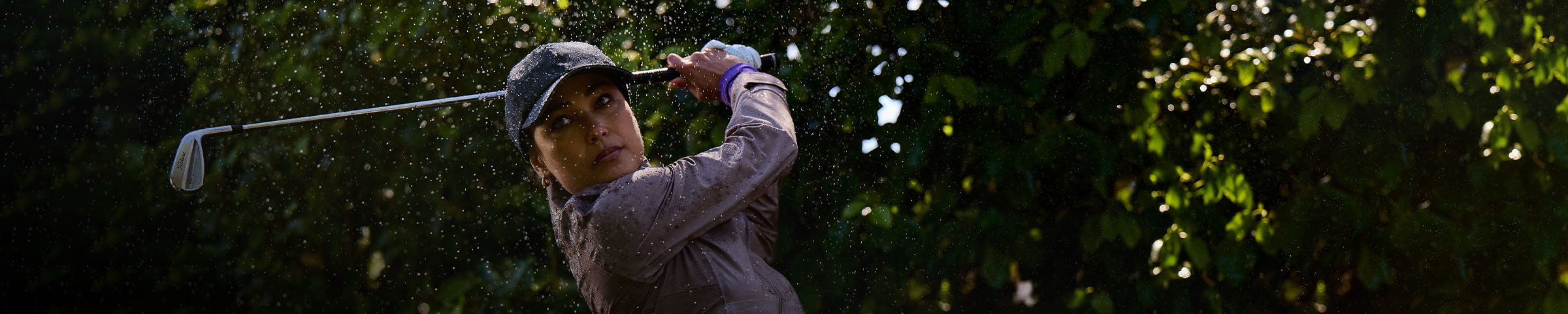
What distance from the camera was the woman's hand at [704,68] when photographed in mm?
2096

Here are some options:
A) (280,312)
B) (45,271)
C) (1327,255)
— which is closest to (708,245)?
(1327,255)

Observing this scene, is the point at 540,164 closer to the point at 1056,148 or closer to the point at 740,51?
the point at 740,51

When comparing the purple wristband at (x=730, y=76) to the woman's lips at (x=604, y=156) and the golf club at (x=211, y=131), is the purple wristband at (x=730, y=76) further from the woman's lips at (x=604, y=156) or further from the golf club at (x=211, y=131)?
the woman's lips at (x=604, y=156)

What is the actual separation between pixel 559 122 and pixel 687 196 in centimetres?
23

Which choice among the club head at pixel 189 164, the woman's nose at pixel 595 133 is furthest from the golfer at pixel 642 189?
the club head at pixel 189 164

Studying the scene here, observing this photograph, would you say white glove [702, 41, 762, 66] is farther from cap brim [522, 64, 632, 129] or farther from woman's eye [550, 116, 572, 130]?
woman's eye [550, 116, 572, 130]

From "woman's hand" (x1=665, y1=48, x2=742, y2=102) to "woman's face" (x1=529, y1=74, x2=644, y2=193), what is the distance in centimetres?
18

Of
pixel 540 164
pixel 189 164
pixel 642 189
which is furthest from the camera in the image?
pixel 189 164

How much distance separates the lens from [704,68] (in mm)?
2104

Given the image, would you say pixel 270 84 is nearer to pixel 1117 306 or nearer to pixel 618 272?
pixel 618 272

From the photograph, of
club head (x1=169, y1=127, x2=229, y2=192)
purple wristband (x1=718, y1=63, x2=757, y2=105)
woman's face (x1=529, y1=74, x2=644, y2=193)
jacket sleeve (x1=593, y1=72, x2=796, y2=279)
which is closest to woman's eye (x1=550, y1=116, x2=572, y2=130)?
woman's face (x1=529, y1=74, x2=644, y2=193)

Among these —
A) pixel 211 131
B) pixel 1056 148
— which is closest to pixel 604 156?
pixel 211 131

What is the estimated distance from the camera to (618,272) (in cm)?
185

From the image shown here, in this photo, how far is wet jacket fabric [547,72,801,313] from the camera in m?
1.83
